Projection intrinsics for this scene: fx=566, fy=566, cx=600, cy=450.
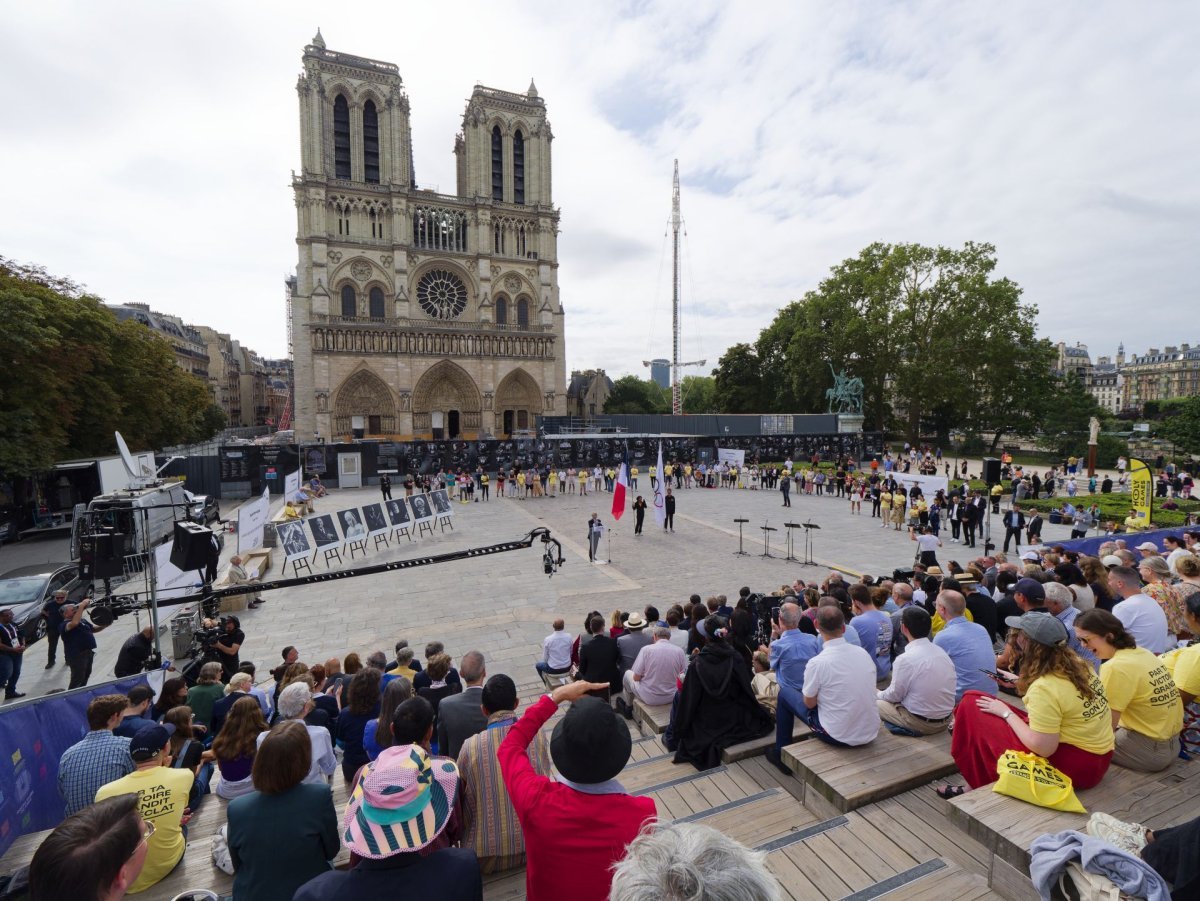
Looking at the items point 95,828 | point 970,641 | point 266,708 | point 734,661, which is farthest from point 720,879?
point 266,708

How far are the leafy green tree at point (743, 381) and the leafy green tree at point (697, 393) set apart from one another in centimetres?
2670

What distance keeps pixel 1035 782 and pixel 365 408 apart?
5125 centimetres

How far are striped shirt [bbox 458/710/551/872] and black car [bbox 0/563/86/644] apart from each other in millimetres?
12007

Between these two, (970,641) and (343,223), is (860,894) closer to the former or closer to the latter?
(970,641)

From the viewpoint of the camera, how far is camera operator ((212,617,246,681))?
25.6 ft

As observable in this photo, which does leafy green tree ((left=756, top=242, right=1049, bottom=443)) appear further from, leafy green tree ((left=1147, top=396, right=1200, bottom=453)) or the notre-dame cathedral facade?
the notre-dame cathedral facade

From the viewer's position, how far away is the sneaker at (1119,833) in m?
2.34

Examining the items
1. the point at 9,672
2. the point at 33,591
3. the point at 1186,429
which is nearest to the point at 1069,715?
the point at 9,672

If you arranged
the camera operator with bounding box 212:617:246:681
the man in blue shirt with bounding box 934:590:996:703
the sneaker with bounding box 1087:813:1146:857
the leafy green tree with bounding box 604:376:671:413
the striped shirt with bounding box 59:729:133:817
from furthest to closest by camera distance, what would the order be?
the leafy green tree with bounding box 604:376:671:413
the camera operator with bounding box 212:617:246:681
the man in blue shirt with bounding box 934:590:996:703
the striped shirt with bounding box 59:729:133:817
the sneaker with bounding box 1087:813:1146:857

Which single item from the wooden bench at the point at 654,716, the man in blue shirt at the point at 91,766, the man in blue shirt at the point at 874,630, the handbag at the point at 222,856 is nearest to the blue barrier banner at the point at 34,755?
the man in blue shirt at the point at 91,766

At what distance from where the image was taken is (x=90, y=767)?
3982 mm

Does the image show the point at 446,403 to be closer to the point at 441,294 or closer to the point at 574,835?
the point at 441,294

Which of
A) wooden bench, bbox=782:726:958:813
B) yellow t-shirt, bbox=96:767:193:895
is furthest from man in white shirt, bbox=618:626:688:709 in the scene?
yellow t-shirt, bbox=96:767:193:895

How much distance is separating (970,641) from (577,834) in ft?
13.4
